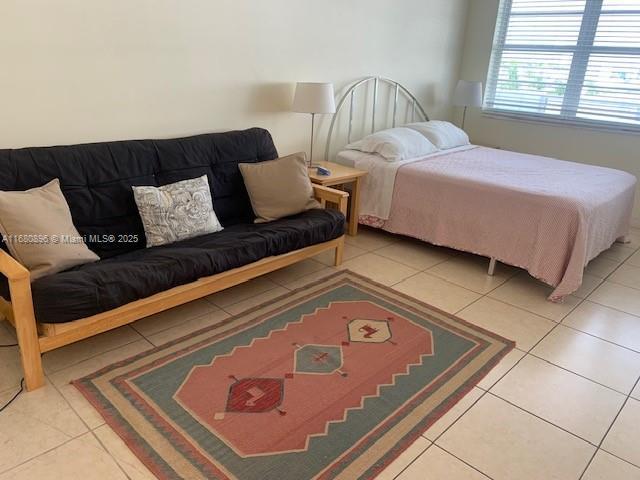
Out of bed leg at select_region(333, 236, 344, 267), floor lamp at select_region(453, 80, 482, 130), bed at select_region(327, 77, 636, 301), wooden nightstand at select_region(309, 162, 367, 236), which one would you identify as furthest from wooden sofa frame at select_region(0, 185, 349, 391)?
floor lamp at select_region(453, 80, 482, 130)

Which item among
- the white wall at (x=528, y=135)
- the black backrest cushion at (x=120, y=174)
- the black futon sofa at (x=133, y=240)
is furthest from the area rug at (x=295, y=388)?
the white wall at (x=528, y=135)

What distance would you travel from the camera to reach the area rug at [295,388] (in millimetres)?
1748

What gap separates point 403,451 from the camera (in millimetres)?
1811

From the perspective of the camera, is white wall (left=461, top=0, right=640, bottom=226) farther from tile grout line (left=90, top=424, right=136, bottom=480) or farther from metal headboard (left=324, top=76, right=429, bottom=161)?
tile grout line (left=90, top=424, right=136, bottom=480)

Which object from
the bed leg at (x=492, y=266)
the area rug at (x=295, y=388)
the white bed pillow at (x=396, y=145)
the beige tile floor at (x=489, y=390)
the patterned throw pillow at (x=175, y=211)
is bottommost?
the beige tile floor at (x=489, y=390)

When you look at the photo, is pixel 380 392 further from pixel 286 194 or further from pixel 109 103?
pixel 109 103

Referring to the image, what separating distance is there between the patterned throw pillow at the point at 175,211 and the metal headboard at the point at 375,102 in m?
1.68

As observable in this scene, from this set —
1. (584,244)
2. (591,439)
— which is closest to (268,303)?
(591,439)

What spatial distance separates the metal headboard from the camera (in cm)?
422

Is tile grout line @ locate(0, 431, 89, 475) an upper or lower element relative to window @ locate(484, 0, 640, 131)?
lower

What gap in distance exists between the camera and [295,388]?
82.8 inches

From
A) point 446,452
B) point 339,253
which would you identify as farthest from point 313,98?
point 446,452

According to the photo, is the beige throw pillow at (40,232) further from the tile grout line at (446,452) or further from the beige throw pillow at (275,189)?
the tile grout line at (446,452)

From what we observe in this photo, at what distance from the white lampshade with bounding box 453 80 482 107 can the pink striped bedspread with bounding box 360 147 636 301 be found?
4.23 feet
